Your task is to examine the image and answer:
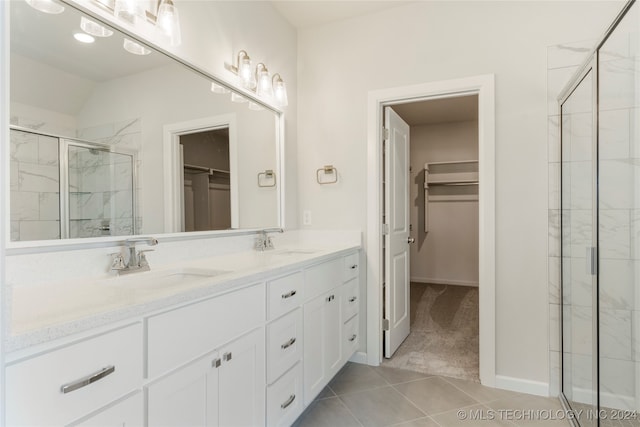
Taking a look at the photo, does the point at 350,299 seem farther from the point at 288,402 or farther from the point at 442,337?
the point at 442,337

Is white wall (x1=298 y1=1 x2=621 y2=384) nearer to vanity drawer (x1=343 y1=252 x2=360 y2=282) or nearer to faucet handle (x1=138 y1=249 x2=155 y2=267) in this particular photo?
vanity drawer (x1=343 y1=252 x2=360 y2=282)

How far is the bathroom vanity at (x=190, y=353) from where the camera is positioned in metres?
0.79

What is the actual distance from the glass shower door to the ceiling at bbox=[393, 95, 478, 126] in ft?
7.89

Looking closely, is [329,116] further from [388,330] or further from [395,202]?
[388,330]

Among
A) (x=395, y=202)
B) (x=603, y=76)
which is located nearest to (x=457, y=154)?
(x=395, y=202)

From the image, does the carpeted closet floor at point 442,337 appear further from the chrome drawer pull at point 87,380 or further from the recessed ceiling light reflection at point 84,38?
the recessed ceiling light reflection at point 84,38

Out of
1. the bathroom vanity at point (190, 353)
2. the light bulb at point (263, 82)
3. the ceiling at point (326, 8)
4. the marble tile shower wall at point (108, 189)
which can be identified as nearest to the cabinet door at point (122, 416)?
the bathroom vanity at point (190, 353)

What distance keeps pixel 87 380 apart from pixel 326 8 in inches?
104

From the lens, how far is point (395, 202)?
2.83 m

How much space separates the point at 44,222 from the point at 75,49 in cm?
68

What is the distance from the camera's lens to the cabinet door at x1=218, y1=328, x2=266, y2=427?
128 centimetres

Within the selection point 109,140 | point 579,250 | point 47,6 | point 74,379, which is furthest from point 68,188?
point 579,250

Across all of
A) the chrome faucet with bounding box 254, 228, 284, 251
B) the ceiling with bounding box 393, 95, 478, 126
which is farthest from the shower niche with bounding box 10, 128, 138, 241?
the ceiling with bounding box 393, 95, 478, 126

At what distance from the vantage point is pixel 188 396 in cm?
113
